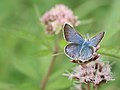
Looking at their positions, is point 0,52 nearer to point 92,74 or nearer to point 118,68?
point 118,68

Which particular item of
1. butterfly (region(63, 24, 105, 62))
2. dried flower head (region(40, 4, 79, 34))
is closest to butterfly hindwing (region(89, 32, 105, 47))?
butterfly (region(63, 24, 105, 62))

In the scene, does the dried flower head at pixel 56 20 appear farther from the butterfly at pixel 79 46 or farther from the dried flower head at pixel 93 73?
the butterfly at pixel 79 46

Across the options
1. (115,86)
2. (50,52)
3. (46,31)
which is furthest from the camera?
(115,86)

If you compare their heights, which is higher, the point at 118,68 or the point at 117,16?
the point at 117,16

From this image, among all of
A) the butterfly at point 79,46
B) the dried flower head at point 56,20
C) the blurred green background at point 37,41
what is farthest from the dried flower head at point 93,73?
the dried flower head at point 56,20

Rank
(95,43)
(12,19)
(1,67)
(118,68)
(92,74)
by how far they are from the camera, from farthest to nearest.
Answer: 1. (12,19)
2. (1,67)
3. (118,68)
4. (92,74)
5. (95,43)

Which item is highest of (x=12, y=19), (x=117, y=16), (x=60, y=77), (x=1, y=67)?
(x=12, y=19)

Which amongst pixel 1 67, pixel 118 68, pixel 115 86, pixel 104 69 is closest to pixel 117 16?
pixel 118 68
